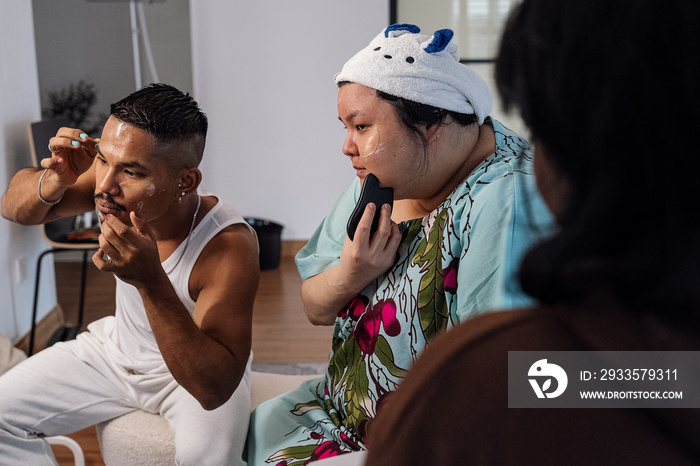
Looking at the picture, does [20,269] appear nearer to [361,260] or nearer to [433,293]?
[361,260]

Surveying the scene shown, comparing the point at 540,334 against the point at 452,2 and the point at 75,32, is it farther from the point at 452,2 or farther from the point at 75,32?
the point at 75,32

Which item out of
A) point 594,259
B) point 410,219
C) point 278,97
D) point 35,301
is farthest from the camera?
point 278,97

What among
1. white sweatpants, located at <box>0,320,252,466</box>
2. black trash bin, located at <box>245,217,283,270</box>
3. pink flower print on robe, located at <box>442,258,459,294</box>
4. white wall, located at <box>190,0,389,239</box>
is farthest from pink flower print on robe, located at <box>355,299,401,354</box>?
Answer: white wall, located at <box>190,0,389,239</box>

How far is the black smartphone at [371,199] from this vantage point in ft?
3.78

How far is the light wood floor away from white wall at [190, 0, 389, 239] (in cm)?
54

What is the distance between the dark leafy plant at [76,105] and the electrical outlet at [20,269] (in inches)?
60.4

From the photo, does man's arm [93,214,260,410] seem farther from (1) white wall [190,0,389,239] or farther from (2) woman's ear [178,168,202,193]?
(1) white wall [190,0,389,239]

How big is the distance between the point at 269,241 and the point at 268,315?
886 mm

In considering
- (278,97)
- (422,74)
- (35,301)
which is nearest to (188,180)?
(422,74)

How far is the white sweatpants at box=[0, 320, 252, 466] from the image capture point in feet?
4.64

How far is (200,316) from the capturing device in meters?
1.33

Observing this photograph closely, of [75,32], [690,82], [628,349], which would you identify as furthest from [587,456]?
[75,32]

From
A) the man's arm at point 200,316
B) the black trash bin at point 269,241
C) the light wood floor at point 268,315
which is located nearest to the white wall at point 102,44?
the black trash bin at point 269,241

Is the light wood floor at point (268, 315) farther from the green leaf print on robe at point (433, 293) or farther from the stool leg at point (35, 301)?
the green leaf print on robe at point (433, 293)
